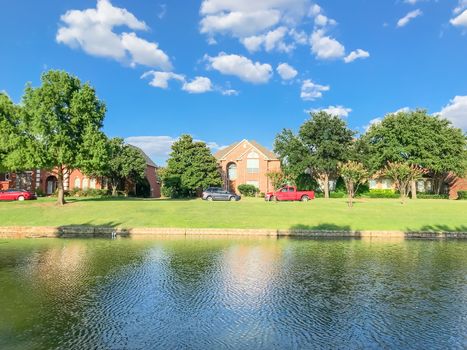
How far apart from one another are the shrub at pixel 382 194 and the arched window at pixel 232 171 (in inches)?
857

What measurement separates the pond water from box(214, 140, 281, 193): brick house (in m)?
42.9

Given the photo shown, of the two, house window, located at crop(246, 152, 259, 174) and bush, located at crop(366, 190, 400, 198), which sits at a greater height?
house window, located at crop(246, 152, 259, 174)

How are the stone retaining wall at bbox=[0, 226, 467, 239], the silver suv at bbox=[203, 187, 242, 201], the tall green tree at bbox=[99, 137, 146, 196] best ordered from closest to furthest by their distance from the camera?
the stone retaining wall at bbox=[0, 226, 467, 239]
the silver suv at bbox=[203, 187, 242, 201]
the tall green tree at bbox=[99, 137, 146, 196]

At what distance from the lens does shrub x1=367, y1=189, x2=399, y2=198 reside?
52481 millimetres

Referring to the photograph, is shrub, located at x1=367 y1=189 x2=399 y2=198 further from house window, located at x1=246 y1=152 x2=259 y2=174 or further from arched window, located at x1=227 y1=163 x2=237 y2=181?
arched window, located at x1=227 y1=163 x2=237 y2=181

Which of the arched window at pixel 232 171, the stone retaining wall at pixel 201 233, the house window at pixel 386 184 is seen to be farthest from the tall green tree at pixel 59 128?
the house window at pixel 386 184

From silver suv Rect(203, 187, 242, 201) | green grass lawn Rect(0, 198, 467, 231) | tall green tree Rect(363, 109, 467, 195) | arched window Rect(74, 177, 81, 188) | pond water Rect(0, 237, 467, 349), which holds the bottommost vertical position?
pond water Rect(0, 237, 467, 349)

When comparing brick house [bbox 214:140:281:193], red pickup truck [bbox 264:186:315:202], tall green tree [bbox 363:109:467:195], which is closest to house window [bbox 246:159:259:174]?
brick house [bbox 214:140:281:193]

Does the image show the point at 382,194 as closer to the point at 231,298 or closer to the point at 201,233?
the point at 201,233

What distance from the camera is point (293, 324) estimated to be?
7.75 m

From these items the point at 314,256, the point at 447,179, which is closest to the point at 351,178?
the point at 314,256

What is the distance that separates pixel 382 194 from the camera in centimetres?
5309

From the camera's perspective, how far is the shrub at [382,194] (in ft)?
172

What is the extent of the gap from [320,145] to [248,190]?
14.5 m
